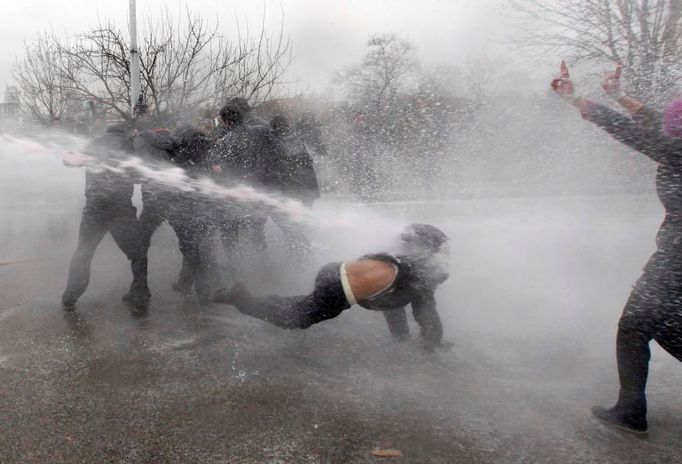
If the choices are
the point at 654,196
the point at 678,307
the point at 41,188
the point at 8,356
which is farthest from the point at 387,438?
the point at 41,188

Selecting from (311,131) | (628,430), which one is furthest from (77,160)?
(311,131)

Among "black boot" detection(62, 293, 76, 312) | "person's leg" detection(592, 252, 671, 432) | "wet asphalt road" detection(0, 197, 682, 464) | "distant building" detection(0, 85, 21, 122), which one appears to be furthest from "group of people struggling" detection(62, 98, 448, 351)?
"distant building" detection(0, 85, 21, 122)

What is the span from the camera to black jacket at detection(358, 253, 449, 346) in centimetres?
260

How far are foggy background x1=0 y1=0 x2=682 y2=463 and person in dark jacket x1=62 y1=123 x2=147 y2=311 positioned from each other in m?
0.22

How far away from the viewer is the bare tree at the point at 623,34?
165 inches

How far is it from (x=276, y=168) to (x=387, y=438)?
8.69ft

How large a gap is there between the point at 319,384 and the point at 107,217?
82.8 inches

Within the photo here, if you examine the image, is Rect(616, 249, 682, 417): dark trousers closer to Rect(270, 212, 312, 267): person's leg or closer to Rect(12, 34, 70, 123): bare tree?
Rect(270, 212, 312, 267): person's leg

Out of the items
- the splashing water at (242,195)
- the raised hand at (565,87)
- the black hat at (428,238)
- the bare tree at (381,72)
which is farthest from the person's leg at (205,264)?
the raised hand at (565,87)

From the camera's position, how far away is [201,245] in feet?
13.5

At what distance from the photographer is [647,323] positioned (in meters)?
2.13

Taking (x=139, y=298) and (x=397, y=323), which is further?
(x=139, y=298)

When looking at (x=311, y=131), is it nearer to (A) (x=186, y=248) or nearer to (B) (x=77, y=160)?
(A) (x=186, y=248)

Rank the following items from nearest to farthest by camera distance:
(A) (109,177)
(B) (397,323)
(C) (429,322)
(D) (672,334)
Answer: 1. (D) (672,334)
2. (C) (429,322)
3. (B) (397,323)
4. (A) (109,177)
